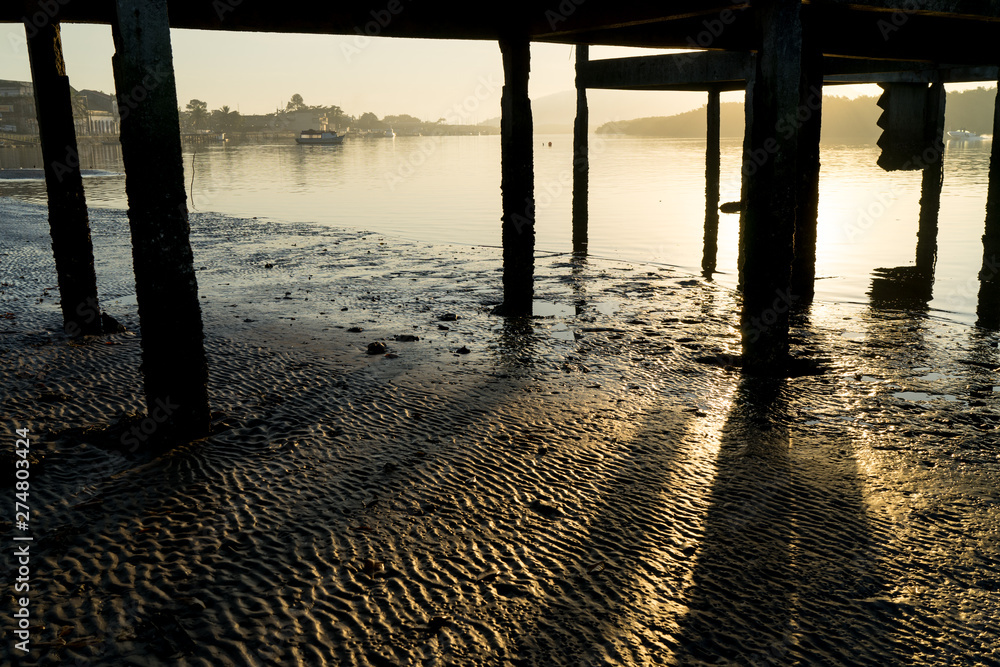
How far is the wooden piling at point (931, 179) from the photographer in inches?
586

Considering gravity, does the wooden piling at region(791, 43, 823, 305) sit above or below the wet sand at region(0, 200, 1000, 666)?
above

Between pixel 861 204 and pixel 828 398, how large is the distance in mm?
28009

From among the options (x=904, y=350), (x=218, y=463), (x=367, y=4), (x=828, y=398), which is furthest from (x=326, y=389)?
(x=904, y=350)

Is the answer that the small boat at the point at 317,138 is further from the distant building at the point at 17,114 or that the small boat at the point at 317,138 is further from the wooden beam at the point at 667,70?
the wooden beam at the point at 667,70

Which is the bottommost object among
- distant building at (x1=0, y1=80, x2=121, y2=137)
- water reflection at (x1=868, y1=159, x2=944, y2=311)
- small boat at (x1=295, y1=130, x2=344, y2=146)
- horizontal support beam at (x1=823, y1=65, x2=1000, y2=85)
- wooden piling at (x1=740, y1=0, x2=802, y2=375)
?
water reflection at (x1=868, y1=159, x2=944, y2=311)

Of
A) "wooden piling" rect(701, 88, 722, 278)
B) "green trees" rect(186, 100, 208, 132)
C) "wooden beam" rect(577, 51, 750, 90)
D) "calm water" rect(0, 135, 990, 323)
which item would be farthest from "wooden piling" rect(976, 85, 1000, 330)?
"green trees" rect(186, 100, 208, 132)

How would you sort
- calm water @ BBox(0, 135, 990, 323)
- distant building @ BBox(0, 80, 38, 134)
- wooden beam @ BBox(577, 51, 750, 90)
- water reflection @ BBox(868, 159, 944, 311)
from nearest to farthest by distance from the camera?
water reflection @ BBox(868, 159, 944, 311), wooden beam @ BBox(577, 51, 750, 90), calm water @ BBox(0, 135, 990, 323), distant building @ BBox(0, 80, 38, 134)

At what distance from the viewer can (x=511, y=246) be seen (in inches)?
381

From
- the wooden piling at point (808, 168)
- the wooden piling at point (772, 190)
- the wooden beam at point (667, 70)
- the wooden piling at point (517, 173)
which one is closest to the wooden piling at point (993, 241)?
the wooden piling at point (808, 168)

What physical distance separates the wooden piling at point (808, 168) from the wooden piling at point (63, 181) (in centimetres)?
895

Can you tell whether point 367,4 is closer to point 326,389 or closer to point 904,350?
point 326,389

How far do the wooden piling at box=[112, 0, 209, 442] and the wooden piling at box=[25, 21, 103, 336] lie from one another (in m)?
3.25

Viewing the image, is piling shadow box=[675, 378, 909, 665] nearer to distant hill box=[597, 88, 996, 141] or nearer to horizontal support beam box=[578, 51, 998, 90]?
horizontal support beam box=[578, 51, 998, 90]

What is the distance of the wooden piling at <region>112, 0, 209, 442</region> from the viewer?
5.08 m
